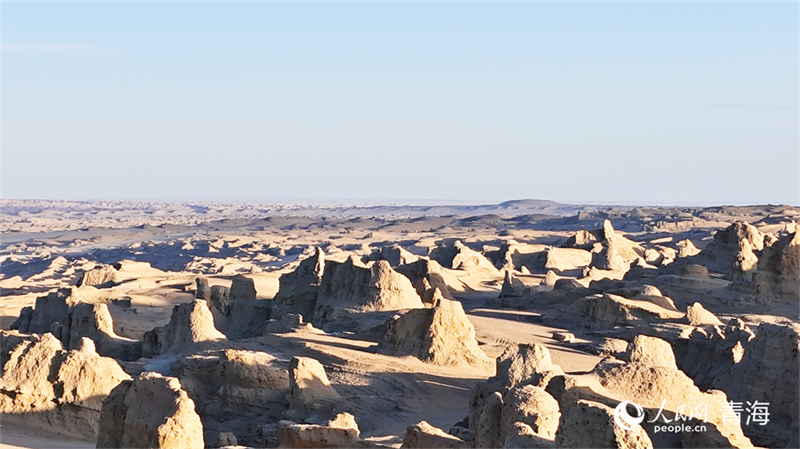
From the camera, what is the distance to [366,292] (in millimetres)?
23734

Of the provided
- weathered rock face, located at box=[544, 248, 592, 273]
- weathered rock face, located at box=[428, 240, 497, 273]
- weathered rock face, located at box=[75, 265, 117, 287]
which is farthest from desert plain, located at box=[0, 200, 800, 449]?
weathered rock face, located at box=[544, 248, 592, 273]

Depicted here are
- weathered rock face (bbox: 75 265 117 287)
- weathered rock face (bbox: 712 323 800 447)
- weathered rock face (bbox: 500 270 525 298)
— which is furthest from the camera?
weathered rock face (bbox: 75 265 117 287)

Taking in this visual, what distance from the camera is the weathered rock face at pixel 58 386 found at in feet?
49.7

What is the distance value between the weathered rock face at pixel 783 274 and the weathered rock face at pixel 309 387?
11.9m

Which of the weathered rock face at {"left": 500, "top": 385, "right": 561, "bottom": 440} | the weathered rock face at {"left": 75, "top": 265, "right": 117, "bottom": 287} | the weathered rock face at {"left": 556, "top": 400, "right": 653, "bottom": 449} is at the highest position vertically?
the weathered rock face at {"left": 556, "top": 400, "right": 653, "bottom": 449}

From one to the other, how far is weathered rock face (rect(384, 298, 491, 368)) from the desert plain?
3 cm

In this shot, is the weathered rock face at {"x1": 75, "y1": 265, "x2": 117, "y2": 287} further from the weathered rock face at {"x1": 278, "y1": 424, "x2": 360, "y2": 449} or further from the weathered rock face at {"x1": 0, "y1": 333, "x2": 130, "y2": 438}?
the weathered rock face at {"x1": 278, "y1": 424, "x2": 360, "y2": 449}

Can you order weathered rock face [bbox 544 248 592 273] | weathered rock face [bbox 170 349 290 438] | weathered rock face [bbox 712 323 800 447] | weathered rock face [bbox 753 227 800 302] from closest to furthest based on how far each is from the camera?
weathered rock face [bbox 712 323 800 447], weathered rock face [bbox 170 349 290 438], weathered rock face [bbox 753 227 800 302], weathered rock face [bbox 544 248 592 273]

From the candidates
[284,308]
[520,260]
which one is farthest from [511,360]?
[520,260]

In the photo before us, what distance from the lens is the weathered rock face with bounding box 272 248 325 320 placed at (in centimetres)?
2708

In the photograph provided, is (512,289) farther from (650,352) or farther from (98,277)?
(98,277)

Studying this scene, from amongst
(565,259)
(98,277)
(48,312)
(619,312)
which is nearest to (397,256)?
(565,259)

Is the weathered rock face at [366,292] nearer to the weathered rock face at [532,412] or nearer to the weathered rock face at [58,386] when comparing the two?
the weathered rock face at [58,386]

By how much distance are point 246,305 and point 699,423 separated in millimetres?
18179
